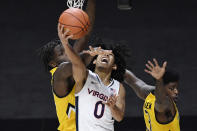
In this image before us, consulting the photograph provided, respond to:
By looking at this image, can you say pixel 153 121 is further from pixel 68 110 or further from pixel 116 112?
pixel 68 110

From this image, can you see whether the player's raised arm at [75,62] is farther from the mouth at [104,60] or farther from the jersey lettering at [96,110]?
the mouth at [104,60]

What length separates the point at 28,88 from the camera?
23.5 ft

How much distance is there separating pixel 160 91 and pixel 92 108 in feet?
1.74

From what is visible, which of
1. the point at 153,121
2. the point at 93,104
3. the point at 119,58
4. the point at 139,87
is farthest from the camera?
the point at 139,87

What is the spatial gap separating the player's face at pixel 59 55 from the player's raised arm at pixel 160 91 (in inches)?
32.8

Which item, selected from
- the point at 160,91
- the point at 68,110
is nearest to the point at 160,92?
the point at 160,91

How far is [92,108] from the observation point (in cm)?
313

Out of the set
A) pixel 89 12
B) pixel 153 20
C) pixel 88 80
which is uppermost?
pixel 89 12

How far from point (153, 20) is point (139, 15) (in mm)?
260

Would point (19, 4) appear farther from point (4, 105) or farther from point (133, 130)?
point (133, 130)

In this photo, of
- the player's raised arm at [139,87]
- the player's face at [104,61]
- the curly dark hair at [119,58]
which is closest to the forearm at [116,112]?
the player's face at [104,61]

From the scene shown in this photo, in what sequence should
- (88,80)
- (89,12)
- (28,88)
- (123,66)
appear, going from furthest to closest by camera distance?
(28,88)
(123,66)
(89,12)
(88,80)

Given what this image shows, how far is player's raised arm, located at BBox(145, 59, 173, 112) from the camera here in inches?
115

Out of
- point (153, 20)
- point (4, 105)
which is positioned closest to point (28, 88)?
point (4, 105)
